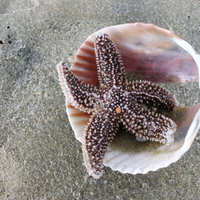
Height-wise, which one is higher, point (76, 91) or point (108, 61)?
point (108, 61)

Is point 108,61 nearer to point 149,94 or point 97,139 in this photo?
point 149,94

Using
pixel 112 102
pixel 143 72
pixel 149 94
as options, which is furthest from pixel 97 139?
pixel 143 72

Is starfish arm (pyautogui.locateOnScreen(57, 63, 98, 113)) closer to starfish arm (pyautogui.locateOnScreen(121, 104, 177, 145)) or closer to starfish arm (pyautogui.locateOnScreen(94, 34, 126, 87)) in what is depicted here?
starfish arm (pyautogui.locateOnScreen(94, 34, 126, 87))

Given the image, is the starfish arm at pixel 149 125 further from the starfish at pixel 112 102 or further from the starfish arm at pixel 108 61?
the starfish arm at pixel 108 61

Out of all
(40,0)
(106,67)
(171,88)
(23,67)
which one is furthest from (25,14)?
(171,88)

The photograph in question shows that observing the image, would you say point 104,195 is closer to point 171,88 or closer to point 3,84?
point 171,88

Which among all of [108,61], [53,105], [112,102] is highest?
[108,61]

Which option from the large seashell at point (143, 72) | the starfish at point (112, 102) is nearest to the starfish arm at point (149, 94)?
the starfish at point (112, 102)
